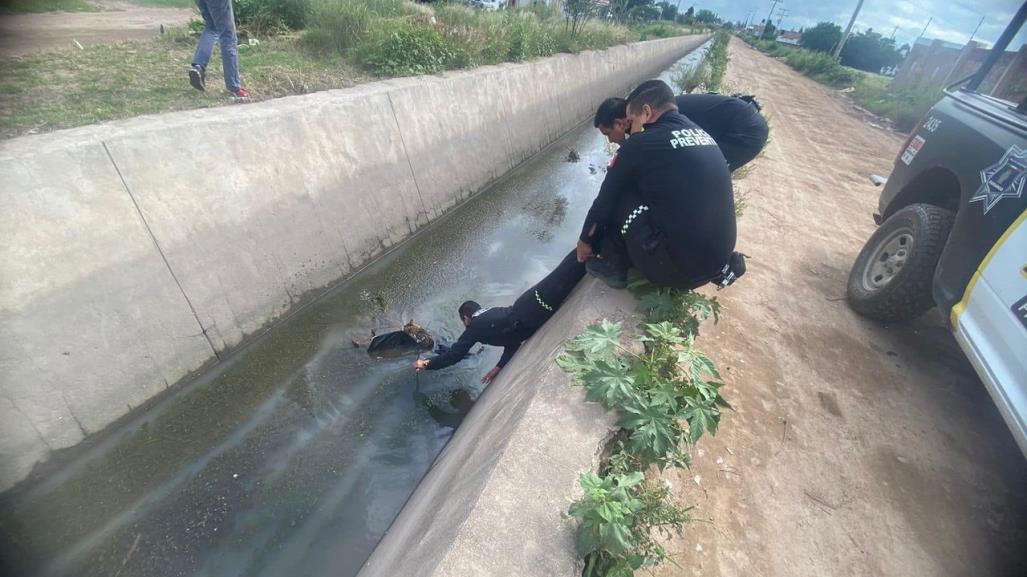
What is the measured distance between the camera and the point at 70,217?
2746 mm

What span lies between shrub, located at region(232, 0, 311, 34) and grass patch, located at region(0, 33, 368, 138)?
1261 mm

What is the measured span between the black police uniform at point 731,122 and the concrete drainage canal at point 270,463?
2.68 metres

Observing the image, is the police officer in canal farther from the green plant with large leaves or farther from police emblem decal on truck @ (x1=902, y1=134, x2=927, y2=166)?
police emblem decal on truck @ (x1=902, y1=134, x2=927, y2=166)

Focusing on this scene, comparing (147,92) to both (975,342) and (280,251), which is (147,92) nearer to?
(280,251)

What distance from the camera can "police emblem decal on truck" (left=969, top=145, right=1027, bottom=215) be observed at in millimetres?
2711

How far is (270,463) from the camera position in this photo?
3029mm

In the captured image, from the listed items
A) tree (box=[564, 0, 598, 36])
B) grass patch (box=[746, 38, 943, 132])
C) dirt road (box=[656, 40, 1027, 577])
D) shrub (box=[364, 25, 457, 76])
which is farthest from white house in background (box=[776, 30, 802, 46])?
dirt road (box=[656, 40, 1027, 577])

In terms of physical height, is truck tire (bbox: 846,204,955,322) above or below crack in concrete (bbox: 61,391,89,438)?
above

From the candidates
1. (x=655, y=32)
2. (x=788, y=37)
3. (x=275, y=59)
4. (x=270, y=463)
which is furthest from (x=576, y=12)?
(x=788, y=37)

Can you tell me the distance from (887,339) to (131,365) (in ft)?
18.9

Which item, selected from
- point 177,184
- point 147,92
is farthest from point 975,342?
point 147,92

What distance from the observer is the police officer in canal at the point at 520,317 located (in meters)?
3.43

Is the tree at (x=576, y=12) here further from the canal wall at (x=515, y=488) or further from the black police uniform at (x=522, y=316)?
the canal wall at (x=515, y=488)

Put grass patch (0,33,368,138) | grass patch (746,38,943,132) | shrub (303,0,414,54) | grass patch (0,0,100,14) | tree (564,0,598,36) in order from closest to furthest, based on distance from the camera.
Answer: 1. grass patch (0,33,368,138)
2. shrub (303,0,414,54)
3. grass patch (0,0,100,14)
4. tree (564,0,598,36)
5. grass patch (746,38,943,132)
